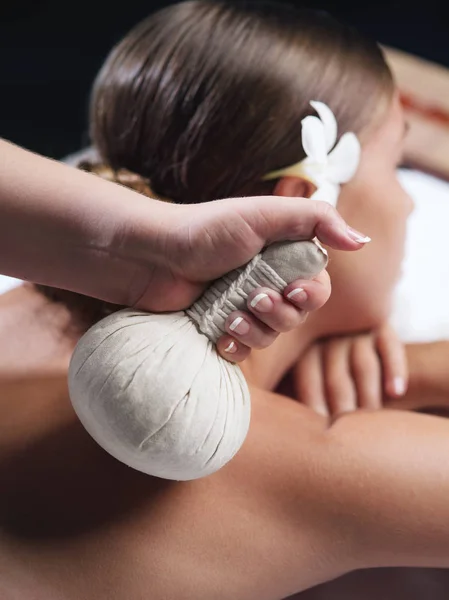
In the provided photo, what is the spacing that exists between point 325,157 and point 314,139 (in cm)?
3

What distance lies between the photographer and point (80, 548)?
634 mm

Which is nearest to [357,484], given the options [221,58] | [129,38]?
[221,58]

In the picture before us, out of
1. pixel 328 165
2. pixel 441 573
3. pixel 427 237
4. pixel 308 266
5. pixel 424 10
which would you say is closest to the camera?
pixel 308 266

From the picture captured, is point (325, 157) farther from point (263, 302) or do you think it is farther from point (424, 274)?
point (424, 274)

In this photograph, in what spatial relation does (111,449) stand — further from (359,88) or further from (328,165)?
(359,88)

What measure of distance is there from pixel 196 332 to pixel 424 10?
1.58 metres

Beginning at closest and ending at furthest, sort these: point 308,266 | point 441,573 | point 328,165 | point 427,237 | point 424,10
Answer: point 308,266
point 328,165
point 441,573
point 427,237
point 424,10

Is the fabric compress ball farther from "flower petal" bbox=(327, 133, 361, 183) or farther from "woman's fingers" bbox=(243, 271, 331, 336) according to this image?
"flower petal" bbox=(327, 133, 361, 183)

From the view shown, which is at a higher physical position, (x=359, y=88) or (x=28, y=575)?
(x=359, y=88)

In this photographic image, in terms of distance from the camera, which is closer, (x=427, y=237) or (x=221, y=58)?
(x=221, y=58)

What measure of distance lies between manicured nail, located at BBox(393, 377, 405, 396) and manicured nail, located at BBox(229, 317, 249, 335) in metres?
0.42

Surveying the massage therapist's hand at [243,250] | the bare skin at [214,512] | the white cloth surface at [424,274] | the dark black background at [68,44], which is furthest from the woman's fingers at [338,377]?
the dark black background at [68,44]

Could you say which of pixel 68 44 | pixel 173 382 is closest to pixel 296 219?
pixel 173 382

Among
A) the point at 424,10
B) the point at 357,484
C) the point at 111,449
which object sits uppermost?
the point at 111,449
